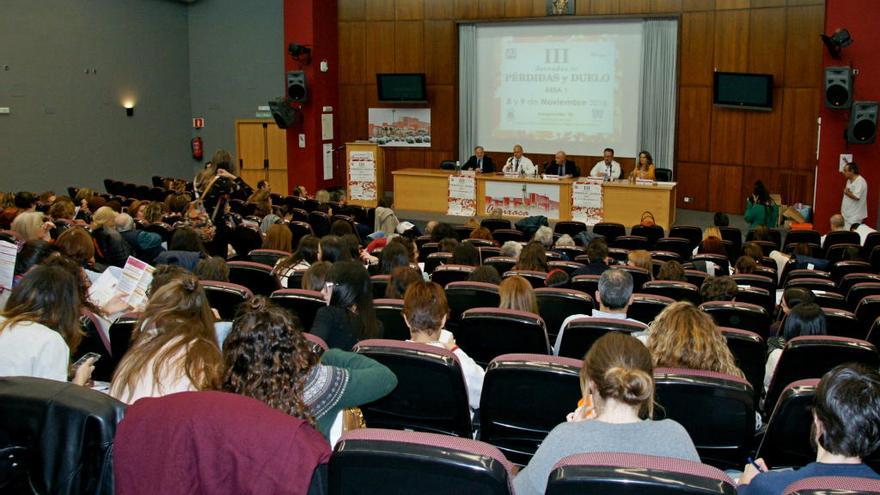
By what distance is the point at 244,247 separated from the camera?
26.5ft

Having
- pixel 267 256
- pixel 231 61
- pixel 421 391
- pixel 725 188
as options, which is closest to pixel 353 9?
pixel 231 61

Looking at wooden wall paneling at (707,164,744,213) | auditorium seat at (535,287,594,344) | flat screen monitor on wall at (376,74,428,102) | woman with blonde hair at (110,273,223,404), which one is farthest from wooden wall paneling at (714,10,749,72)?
woman with blonde hair at (110,273,223,404)

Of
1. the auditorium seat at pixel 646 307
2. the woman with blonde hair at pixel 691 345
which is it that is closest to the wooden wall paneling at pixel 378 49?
the auditorium seat at pixel 646 307

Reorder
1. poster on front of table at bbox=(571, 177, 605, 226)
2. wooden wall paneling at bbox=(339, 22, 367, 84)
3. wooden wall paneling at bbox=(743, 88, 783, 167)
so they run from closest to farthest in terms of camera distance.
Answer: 1. poster on front of table at bbox=(571, 177, 605, 226)
2. wooden wall paneling at bbox=(743, 88, 783, 167)
3. wooden wall paneling at bbox=(339, 22, 367, 84)

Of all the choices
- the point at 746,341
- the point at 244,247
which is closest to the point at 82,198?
the point at 244,247

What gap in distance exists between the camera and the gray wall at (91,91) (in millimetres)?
13977

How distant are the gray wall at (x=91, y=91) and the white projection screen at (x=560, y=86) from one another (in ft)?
21.0

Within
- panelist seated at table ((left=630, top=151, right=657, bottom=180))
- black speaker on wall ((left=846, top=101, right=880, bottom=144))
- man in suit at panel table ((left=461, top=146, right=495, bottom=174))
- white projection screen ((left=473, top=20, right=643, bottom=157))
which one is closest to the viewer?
black speaker on wall ((left=846, top=101, right=880, bottom=144))

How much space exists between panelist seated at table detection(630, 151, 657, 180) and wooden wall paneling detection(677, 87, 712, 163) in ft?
3.93

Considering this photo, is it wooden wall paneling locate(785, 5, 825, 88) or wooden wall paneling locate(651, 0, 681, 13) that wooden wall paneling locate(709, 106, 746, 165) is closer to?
wooden wall paneling locate(785, 5, 825, 88)

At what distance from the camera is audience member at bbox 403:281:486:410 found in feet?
12.3

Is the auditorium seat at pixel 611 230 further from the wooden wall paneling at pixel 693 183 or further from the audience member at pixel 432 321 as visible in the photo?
the audience member at pixel 432 321

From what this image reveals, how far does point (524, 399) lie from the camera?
11.0 ft

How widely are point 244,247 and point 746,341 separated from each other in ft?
17.1
